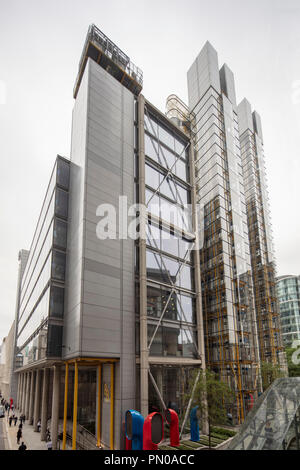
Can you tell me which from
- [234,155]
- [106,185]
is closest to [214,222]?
[234,155]

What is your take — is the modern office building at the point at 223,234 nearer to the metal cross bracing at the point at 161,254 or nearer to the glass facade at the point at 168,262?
the glass facade at the point at 168,262

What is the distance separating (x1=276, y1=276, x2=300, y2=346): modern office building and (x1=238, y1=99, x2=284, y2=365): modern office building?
1825 inches

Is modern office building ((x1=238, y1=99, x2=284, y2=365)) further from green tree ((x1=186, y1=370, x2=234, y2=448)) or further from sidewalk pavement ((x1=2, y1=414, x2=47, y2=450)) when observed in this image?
sidewalk pavement ((x1=2, y1=414, x2=47, y2=450))

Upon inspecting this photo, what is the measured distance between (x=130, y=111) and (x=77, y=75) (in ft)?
27.2

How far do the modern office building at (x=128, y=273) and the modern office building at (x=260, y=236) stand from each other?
29.6 feet

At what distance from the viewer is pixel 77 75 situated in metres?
36.4

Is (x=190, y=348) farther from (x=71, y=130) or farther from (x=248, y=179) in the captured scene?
(x=248, y=179)

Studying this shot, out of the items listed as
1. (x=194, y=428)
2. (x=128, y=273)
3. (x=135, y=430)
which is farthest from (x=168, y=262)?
(x=135, y=430)

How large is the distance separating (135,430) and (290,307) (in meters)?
93.3

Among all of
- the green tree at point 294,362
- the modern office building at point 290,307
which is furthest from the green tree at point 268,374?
the modern office building at point 290,307

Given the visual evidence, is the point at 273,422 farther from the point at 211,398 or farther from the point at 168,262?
the point at 168,262

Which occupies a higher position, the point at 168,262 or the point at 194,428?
the point at 168,262

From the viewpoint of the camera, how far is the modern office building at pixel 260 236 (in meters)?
49.7

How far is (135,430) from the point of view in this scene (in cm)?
2177
